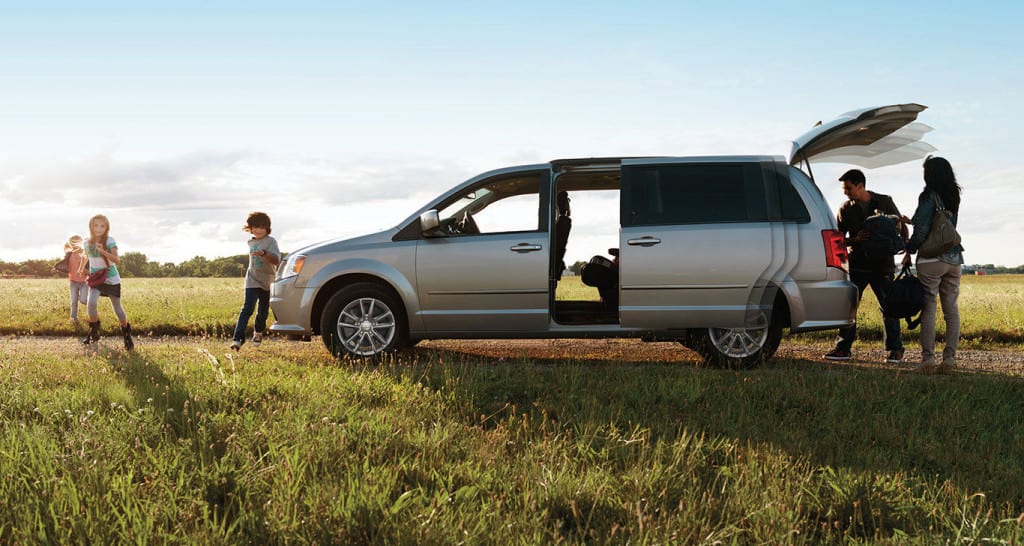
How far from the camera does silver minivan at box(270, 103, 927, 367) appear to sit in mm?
7480

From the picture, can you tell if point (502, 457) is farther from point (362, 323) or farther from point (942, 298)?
point (942, 298)

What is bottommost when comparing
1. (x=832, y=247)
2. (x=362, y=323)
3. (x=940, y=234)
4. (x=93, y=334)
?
(x=93, y=334)

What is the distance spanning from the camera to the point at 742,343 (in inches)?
306

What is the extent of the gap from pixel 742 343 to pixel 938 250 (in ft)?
7.00

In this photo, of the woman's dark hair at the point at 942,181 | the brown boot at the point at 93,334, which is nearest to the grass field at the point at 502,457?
the woman's dark hair at the point at 942,181

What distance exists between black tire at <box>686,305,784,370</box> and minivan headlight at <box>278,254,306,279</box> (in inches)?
158

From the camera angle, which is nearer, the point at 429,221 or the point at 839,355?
the point at 429,221

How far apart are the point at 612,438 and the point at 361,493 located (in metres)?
1.71

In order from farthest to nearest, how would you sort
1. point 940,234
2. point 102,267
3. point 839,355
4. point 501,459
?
1. point 102,267
2. point 839,355
3. point 940,234
4. point 501,459

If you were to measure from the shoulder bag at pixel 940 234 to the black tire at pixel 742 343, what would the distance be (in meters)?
1.64

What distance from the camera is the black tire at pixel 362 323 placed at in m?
7.95

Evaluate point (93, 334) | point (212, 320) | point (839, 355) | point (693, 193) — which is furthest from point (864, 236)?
point (212, 320)

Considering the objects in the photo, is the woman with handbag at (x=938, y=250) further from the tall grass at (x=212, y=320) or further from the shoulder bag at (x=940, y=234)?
the tall grass at (x=212, y=320)

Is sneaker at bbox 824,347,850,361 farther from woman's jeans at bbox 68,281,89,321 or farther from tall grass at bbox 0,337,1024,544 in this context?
woman's jeans at bbox 68,281,89,321
